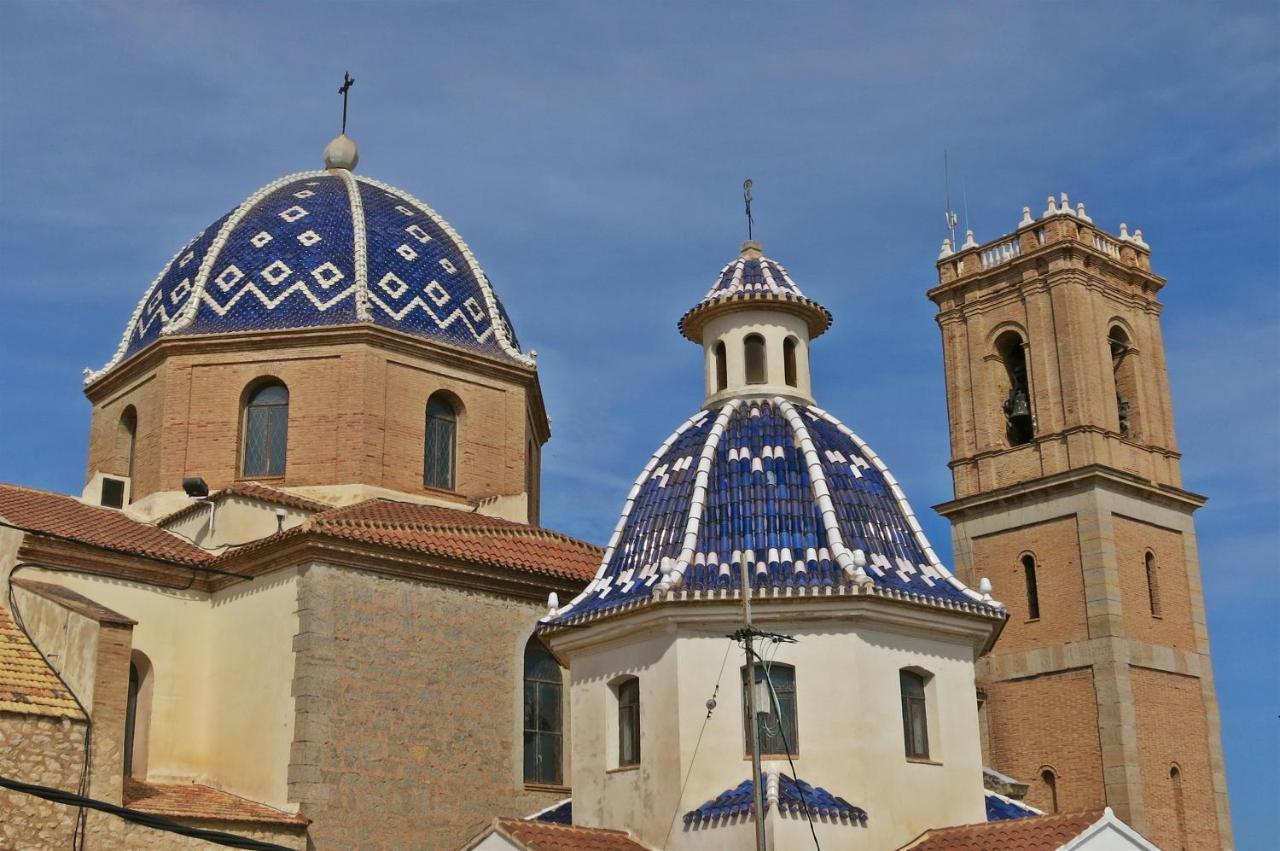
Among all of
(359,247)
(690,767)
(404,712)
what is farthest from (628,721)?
(359,247)

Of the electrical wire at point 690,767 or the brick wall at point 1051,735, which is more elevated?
the brick wall at point 1051,735

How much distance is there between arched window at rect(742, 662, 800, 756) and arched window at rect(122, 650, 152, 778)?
7720 millimetres

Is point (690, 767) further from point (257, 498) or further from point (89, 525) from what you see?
point (89, 525)

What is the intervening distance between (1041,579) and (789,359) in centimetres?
1446

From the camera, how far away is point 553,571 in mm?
19641

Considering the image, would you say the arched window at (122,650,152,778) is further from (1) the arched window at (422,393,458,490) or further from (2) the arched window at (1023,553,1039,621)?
(2) the arched window at (1023,553,1039,621)

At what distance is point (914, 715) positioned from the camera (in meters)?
15.4

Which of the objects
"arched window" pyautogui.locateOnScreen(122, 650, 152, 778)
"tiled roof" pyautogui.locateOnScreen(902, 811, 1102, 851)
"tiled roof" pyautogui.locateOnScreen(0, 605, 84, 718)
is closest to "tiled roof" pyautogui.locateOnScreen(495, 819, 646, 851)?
"tiled roof" pyautogui.locateOnScreen(902, 811, 1102, 851)

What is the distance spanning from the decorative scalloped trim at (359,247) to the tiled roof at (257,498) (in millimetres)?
2858

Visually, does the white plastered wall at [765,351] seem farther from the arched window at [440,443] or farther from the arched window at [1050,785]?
the arched window at [1050,785]

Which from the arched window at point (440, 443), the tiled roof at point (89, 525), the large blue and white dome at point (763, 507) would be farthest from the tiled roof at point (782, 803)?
the arched window at point (440, 443)

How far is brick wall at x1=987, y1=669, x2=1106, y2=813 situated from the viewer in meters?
29.0

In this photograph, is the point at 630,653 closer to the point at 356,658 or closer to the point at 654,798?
the point at 654,798

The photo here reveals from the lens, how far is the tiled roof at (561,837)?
14.2 metres
